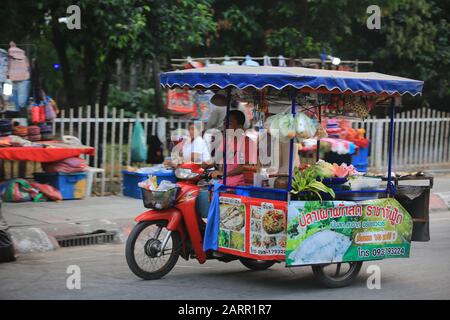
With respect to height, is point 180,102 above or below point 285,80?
below

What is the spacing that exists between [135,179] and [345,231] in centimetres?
634

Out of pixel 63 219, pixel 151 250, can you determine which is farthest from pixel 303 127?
pixel 63 219

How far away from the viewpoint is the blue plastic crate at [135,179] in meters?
12.5

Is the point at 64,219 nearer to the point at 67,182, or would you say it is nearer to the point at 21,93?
the point at 67,182

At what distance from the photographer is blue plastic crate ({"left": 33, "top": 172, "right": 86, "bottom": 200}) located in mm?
12000

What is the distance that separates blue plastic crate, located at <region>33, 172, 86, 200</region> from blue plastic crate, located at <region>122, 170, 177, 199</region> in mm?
868

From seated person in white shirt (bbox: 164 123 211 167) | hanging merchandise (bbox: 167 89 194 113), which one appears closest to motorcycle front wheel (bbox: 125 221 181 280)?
seated person in white shirt (bbox: 164 123 211 167)

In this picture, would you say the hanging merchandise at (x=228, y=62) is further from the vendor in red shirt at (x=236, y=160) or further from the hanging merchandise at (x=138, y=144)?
the vendor in red shirt at (x=236, y=160)

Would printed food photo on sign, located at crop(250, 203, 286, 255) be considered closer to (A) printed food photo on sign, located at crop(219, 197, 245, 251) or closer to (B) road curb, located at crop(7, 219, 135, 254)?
(A) printed food photo on sign, located at crop(219, 197, 245, 251)

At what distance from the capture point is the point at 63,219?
10523 millimetres

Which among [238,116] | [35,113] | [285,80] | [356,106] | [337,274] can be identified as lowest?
[337,274]

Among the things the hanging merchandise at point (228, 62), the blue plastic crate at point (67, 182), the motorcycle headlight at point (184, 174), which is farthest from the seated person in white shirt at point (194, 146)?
the motorcycle headlight at point (184, 174)

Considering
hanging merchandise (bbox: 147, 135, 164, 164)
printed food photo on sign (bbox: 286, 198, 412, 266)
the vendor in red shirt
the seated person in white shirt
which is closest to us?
printed food photo on sign (bbox: 286, 198, 412, 266)
